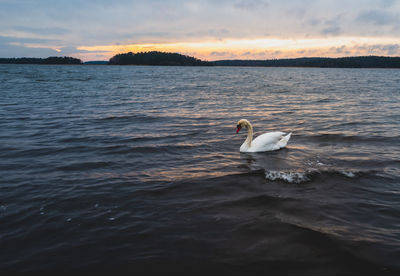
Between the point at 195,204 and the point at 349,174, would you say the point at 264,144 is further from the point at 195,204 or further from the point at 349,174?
the point at 195,204

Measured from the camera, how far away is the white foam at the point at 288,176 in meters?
6.68

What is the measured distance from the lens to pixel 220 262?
12.6 ft

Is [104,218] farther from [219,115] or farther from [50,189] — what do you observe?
[219,115]

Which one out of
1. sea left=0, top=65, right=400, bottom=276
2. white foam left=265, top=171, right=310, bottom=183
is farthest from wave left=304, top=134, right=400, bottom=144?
white foam left=265, top=171, right=310, bottom=183

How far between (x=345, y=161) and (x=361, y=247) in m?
4.32

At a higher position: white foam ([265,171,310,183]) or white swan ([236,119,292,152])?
white swan ([236,119,292,152])

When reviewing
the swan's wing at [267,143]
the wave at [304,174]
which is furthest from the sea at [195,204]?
the swan's wing at [267,143]

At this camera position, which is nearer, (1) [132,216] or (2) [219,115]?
(1) [132,216]

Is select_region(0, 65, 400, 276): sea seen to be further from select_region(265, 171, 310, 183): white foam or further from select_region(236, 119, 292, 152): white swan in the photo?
select_region(236, 119, 292, 152): white swan

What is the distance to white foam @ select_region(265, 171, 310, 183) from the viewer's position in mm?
6677

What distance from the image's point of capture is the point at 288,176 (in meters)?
6.90

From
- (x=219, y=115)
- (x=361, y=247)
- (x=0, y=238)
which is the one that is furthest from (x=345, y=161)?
(x=219, y=115)

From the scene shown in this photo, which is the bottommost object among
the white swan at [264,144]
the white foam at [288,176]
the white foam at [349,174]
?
the white foam at [288,176]

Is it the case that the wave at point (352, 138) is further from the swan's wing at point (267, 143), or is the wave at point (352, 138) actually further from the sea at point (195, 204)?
the swan's wing at point (267, 143)
